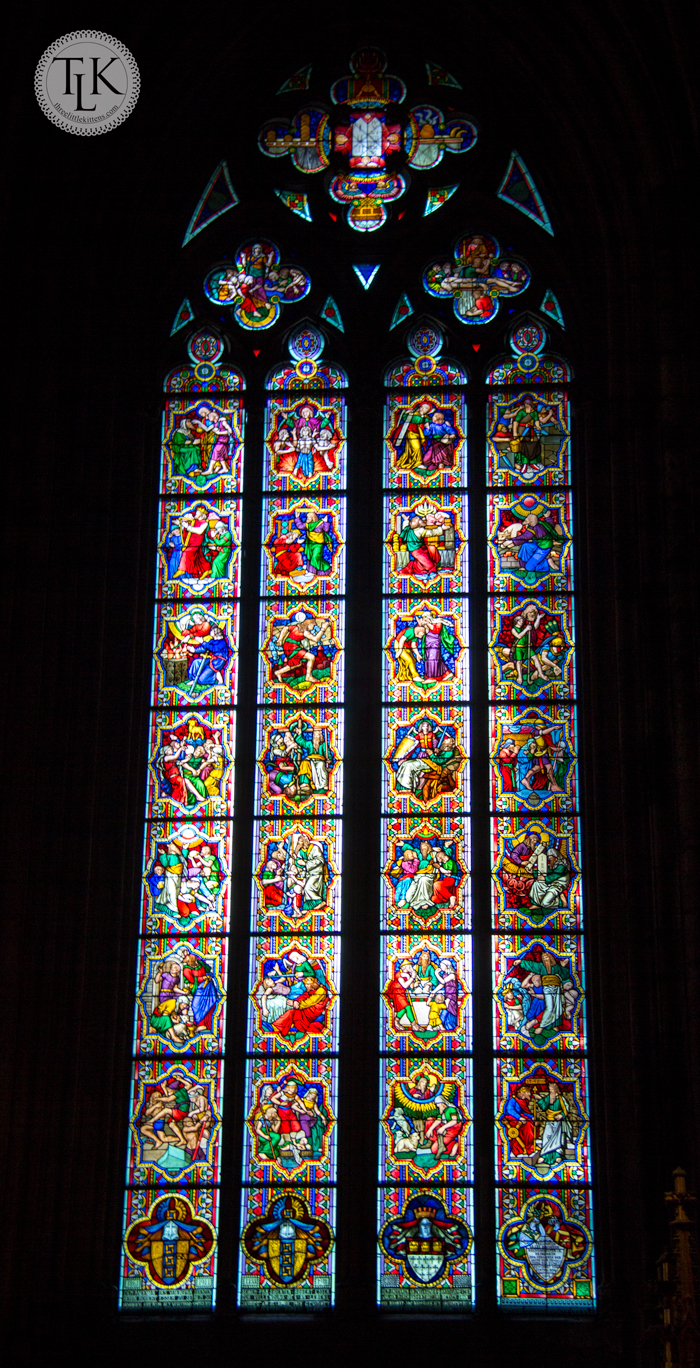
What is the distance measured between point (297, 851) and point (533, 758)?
1228mm

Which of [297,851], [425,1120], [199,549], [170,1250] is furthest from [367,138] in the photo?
[170,1250]

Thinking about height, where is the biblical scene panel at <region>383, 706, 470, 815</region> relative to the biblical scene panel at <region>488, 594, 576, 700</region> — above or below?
below

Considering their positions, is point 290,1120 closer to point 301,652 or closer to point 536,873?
point 536,873

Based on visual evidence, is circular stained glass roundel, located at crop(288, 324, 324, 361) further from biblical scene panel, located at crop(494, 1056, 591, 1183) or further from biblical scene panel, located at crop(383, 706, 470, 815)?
biblical scene panel, located at crop(494, 1056, 591, 1183)

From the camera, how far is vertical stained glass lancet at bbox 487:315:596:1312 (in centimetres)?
834

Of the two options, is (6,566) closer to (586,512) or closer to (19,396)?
(19,396)

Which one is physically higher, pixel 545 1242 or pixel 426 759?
pixel 426 759

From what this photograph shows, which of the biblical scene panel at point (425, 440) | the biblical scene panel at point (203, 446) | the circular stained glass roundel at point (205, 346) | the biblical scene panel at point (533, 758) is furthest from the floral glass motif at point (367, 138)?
the biblical scene panel at point (533, 758)

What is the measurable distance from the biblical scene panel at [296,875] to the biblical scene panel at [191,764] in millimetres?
275

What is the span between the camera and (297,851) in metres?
9.04

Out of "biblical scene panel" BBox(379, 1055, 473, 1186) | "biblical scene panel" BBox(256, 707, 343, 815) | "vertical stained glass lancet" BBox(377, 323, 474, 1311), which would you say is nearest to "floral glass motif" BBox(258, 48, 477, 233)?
"vertical stained glass lancet" BBox(377, 323, 474, 1311)

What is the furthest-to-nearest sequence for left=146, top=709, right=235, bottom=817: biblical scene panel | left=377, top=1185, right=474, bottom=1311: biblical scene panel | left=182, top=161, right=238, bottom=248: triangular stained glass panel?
1. left=182, top=161, right=238, bottom=248: triangular stained glass panel
2. left=146, top=709, right=235, bottom=817: biblical scene panel
3. left=377, top=1185, right=474, bottom=1311: biblical scene panel

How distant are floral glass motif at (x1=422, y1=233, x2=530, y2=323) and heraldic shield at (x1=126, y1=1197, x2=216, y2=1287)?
4.79m

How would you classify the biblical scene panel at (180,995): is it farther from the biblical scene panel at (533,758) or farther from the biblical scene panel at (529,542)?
the biblical scene panel at (529,542)
